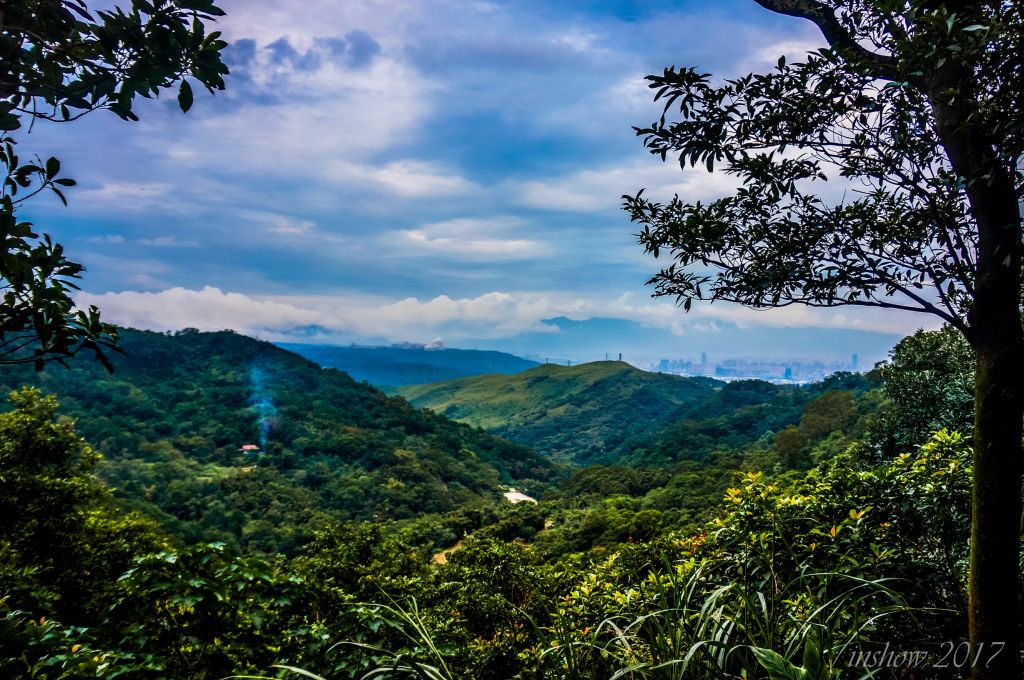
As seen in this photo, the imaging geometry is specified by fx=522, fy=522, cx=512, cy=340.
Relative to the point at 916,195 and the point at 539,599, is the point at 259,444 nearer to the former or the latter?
the point at 539,599

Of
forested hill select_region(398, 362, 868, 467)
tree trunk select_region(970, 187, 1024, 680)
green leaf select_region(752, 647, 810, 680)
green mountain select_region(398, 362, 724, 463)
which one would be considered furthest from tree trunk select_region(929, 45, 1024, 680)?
green mountain select_region(398, 362, 724, 463)

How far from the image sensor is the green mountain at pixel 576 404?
10700cm

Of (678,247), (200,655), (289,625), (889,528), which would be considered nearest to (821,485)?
(889,528)

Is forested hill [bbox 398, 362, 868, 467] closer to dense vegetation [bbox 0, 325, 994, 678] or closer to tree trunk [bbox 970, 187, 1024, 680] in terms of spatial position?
dense vegetation [bbox 0, 325, 994, 678]

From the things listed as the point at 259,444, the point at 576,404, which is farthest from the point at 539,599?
the point at 576,404

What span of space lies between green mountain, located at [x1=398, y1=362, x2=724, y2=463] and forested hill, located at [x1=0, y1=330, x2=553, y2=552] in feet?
96.7

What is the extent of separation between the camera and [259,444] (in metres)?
61.4

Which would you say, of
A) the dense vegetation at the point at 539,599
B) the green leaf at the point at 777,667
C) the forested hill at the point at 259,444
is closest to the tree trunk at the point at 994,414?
the dense vegetation at the point at 539,599

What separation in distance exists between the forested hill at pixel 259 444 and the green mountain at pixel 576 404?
96.7 ft

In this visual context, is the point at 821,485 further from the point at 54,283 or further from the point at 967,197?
the point at 54,283

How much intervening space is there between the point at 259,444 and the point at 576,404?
3092 inches

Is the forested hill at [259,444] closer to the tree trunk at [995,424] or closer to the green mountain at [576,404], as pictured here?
the green mountain at [576,404]

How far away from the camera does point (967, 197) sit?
240cm

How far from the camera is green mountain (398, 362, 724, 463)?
10700 centimetres
